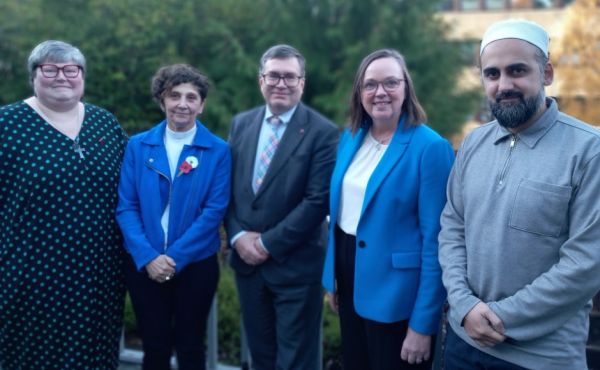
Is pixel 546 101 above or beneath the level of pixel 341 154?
above

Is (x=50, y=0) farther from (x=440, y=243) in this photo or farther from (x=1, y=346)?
(x=440, y=243)

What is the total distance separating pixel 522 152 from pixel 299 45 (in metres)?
15.2

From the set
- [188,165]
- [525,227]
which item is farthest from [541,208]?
[188,165]

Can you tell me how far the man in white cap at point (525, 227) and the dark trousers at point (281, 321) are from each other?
116 centimetres

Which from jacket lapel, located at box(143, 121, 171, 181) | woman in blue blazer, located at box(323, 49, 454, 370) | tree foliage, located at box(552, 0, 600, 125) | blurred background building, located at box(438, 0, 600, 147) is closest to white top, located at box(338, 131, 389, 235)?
woman in blue blazer, located at box(323, 49, 454, 370)

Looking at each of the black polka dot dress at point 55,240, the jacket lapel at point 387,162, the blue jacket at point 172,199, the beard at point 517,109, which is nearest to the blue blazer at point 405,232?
the jacket lapel at point 387,162

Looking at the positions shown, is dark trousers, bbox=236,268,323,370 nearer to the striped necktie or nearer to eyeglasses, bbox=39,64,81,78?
the striped necktie

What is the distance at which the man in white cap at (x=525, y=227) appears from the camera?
246 cm

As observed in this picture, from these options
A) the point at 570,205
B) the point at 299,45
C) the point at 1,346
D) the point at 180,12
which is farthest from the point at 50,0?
the point at 570,205

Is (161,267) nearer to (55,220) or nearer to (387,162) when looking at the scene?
(55,220)

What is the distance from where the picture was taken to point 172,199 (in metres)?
3.77

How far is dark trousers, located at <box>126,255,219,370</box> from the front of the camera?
3.81 metres

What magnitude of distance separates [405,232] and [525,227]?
74 centimetres

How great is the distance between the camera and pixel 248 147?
12.7ft
